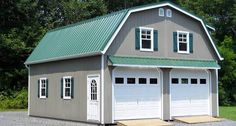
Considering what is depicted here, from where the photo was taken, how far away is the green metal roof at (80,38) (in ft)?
72.8

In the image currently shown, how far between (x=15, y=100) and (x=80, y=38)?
16.6m

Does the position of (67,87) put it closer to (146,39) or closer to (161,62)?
(146,39)

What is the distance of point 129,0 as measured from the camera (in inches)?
2210

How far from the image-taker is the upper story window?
24133 millimetres

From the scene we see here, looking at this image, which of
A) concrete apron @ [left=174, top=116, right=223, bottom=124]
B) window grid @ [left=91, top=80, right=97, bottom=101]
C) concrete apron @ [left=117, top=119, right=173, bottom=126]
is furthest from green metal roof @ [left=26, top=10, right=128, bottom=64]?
concrete apron @ [left=174, top=116, right=223, bottom=124]

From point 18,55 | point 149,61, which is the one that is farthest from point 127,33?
point 18,55

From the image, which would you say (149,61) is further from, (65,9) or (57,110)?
(65,9)

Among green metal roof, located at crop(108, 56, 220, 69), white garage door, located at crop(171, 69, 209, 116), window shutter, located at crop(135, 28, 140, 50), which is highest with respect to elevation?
window shutter, located at crop(135, 28, 140, 50)

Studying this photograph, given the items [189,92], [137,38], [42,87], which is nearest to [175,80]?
[189,92]

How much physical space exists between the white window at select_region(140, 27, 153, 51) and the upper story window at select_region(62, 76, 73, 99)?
4.37 m

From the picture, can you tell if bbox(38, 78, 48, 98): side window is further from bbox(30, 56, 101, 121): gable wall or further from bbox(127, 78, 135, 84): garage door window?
bbox(127, 78, 135, 84): garage door window

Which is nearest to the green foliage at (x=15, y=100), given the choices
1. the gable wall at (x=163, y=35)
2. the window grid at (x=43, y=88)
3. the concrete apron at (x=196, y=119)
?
the window grid at (x=43, y=88)

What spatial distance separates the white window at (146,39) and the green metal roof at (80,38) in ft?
5.37

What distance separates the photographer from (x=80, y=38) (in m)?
24.4
